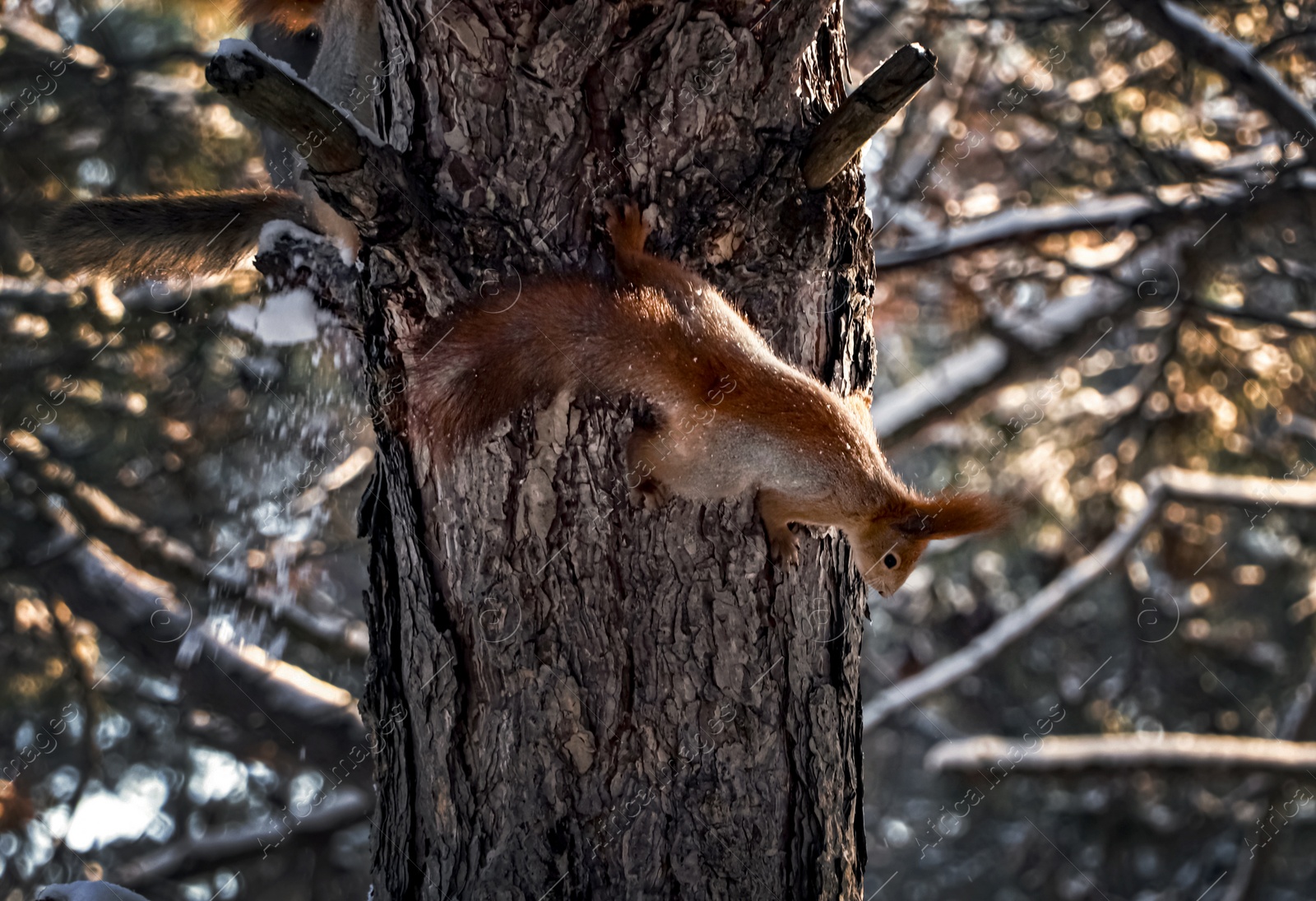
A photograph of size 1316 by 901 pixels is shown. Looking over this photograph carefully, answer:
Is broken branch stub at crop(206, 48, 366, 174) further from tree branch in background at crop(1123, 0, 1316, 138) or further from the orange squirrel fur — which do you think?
tree branch in background at crop(1123, 0, 1316, 138)

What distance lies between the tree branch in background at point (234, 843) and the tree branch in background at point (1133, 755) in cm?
211

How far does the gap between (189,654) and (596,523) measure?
2.46 meters

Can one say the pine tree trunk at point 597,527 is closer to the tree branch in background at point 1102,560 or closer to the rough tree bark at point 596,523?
the rough tree bark at point 596,523

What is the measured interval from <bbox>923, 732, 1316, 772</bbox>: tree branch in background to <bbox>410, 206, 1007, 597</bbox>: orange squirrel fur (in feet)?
8.89

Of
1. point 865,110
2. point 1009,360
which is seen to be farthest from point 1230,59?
point 865,110

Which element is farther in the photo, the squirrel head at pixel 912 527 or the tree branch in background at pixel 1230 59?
the tree branch in background at pixel 1230 59

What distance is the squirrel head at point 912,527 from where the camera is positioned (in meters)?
1.20

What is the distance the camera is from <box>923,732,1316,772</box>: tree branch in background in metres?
3.64

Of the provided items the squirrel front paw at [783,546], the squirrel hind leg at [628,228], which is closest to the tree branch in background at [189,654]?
the squirrel front paw at [783,546]

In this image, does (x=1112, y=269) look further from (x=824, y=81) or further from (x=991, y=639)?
(x=824, y=81)

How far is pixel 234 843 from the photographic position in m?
3.47

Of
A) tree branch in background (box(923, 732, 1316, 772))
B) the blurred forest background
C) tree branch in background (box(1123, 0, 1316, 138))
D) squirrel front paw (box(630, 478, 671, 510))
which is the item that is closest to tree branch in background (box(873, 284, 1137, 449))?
the blurred forest background

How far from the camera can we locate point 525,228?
1233 mm

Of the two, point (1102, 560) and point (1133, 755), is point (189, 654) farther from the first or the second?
point (1102, 560)
